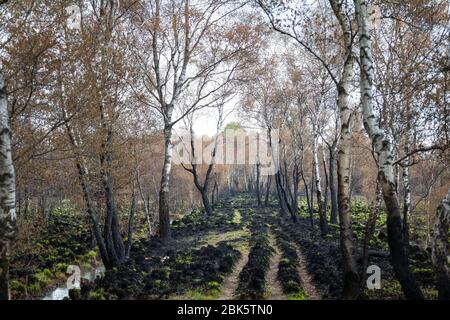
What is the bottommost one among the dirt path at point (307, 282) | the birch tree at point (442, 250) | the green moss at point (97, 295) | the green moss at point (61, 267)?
the green moss at point (61, 267)

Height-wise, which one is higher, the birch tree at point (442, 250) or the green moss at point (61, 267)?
the birch tree at point (442, 250)

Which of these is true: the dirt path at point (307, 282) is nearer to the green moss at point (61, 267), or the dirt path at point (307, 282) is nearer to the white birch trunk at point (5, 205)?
the white birch trunk at point (5, 205)


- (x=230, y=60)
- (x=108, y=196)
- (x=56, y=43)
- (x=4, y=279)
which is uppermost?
(x=230, y=60)

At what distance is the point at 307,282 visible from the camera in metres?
8.54

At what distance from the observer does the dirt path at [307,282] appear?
732 centimetres

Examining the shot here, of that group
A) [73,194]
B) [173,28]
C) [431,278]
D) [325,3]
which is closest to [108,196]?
[73,194]

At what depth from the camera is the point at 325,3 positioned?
38.8 feet

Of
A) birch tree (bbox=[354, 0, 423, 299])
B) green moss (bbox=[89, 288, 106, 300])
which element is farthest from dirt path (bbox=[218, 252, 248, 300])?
birch tree (bbox=[354, 0, 423, 299])

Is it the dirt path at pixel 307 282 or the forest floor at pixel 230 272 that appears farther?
the dirt path at pixel 307 282

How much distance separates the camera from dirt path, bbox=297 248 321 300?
7318mm

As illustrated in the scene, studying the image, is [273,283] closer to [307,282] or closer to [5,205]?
[307,282]

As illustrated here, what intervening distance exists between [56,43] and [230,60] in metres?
9.21

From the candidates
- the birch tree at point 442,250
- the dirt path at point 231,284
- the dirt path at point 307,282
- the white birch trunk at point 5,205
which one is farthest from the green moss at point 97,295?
the birch tree at point 442,250
